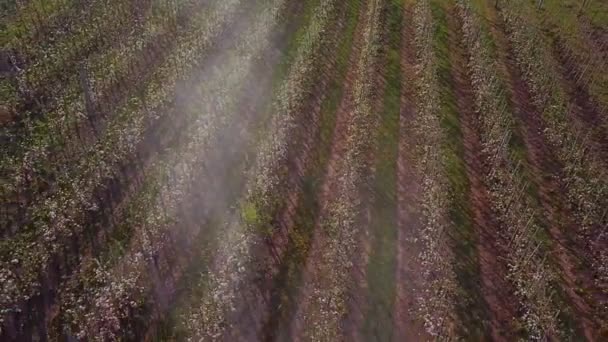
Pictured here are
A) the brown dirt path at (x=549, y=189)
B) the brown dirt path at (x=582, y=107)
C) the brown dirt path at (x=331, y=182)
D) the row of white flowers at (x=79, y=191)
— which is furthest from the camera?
the brown dirt path at (x=582, y=107)

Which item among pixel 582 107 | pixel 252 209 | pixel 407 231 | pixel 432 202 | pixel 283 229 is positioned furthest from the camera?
pixel 582 107

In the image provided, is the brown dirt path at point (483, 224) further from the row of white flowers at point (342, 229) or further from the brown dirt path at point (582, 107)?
the brown dirt path at point (582, 107)

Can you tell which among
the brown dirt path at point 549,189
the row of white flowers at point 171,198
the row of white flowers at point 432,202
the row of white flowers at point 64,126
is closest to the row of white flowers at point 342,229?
the row of white flowers at point 432,202

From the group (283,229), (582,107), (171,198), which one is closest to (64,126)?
(171,198)

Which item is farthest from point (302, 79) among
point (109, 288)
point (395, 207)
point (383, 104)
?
point (109, 288)

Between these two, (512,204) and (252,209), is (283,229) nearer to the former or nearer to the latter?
(252,209)
